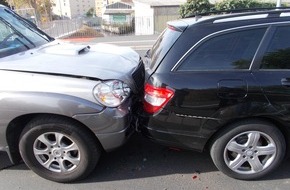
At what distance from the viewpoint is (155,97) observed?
2988 mm

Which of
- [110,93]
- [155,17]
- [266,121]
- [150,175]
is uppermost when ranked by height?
A: [110,93]

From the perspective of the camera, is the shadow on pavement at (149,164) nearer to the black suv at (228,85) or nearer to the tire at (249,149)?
the tire at (249,149)


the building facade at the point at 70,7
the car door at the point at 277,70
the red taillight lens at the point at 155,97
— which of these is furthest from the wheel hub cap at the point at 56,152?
the building facade at the point at 70,7

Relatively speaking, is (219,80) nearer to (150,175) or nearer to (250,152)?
(250,152)

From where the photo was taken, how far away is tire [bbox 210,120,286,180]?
2.96m

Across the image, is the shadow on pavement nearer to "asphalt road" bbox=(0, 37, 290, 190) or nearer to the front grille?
"asphalt road" bbox=(0, 37, 290, 190)

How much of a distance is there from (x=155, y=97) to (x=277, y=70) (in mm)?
1183

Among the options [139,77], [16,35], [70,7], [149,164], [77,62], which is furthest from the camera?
[70,7]

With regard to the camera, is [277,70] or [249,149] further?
[249,149]

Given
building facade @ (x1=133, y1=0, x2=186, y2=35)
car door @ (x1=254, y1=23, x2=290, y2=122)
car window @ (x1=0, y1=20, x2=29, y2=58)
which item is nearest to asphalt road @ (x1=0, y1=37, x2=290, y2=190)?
car door @ (x1=254, y1=23, x2=290, y2=122)

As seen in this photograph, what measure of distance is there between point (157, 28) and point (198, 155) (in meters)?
22.3

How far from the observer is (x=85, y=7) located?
124625mm

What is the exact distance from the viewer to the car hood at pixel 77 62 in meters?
3.03

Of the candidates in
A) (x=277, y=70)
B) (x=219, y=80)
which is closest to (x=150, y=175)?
(x=219, y=80)
